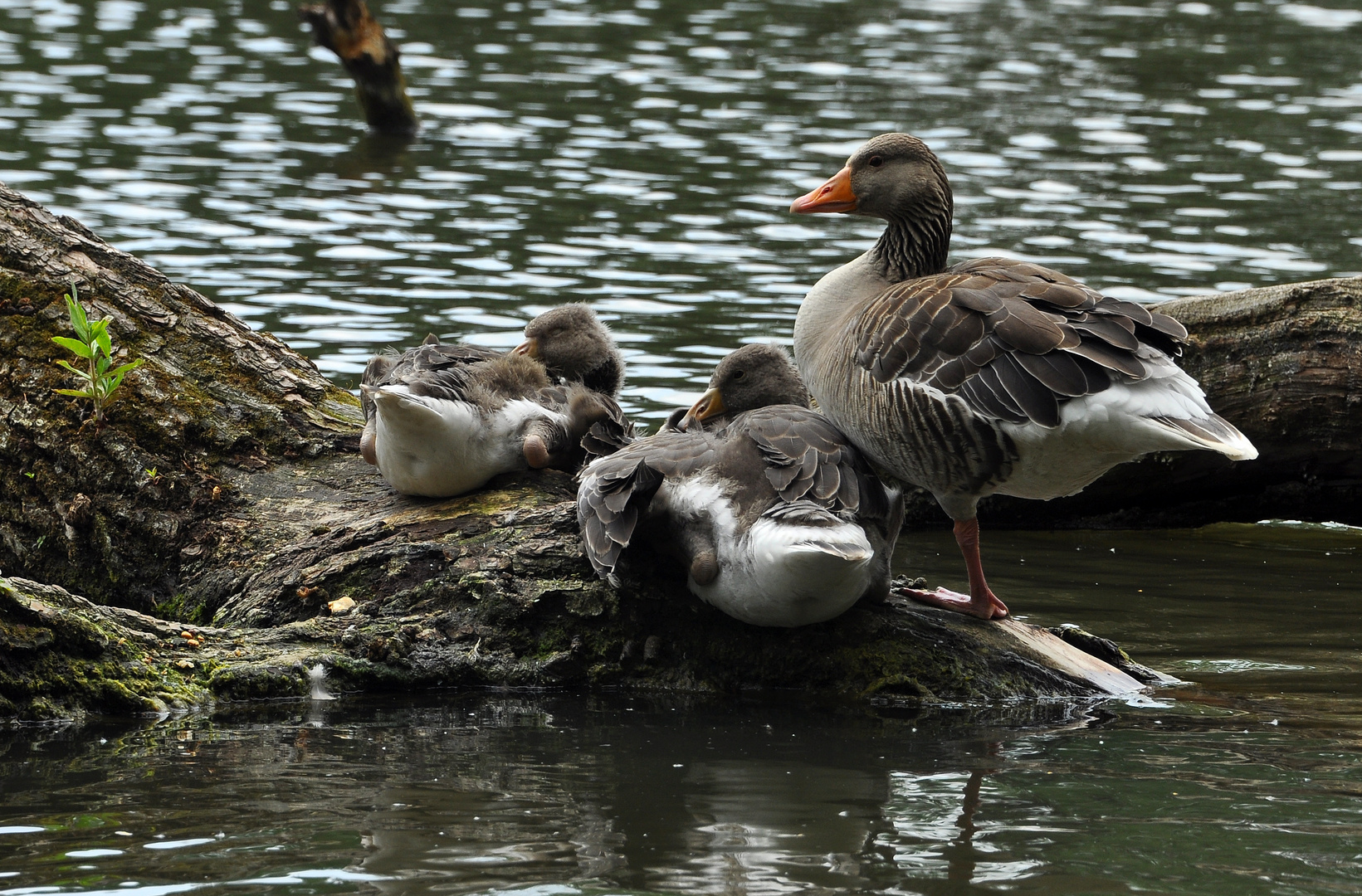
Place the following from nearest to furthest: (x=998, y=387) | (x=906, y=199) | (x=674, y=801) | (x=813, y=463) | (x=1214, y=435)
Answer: (x=674, y=801) → (x=1214, y=435) → (x=813, y=463) → (x=998, y=387) → (x=906, y=199)

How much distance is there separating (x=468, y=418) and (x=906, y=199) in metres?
2.56

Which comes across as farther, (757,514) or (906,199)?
(906,199)

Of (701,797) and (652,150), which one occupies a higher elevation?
(701,797)

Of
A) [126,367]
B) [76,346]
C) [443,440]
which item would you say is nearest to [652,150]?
[126,367]

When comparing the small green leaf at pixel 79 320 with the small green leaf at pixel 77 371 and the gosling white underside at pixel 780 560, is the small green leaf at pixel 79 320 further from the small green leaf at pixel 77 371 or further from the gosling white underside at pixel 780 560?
the gosling white underside at pixel 780 560

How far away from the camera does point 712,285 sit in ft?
49.3

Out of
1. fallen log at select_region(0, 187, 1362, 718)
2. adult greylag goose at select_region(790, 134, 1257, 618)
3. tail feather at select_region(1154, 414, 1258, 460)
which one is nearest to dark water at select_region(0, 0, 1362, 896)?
fallen log at select_region(0, 187, 1362, 718)

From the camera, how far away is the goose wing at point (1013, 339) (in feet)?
20.5

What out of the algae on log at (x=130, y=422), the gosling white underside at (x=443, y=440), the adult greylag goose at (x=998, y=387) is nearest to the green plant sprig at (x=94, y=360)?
the algae on log at (x=130, y=422)

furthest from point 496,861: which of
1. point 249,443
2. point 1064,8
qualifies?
point 1064,8

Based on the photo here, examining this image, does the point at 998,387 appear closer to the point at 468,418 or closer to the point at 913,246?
the point at 913,246

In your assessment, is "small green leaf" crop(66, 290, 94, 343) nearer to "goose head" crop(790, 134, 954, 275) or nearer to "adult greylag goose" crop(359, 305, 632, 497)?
"adult greylag goose" crop(359, 305, 632, 497)

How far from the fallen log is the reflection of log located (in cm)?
1227

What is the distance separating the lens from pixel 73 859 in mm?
4625
